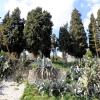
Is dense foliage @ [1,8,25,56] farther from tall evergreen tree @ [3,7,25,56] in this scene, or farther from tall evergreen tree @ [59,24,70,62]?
tall evergreen tree @ [59,24,70,62]

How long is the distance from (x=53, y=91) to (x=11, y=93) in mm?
2654

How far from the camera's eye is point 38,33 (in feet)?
115

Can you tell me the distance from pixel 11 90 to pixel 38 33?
31.3ft

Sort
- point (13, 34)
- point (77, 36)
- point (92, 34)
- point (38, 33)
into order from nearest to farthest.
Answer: point (38, 33) < point (13, 34) < point (77, 36) < point (92, 34)

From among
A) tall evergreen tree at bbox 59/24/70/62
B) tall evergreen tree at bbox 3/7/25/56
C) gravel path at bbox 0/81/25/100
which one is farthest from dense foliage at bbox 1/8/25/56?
gravel path at bbox 0/81/25/100

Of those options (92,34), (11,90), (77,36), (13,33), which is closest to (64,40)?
(77,36)

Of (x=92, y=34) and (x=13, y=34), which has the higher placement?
(x=92, y=34)

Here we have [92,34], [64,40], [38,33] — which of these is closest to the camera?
[38,33]

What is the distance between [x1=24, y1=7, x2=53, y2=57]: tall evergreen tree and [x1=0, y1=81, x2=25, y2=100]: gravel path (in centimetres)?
741

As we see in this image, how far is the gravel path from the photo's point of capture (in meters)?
25.3

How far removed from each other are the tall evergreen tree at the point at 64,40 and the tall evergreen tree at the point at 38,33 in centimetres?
282

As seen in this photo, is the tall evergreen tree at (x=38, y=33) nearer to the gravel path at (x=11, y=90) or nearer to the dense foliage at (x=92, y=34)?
the dense foliage at (x=92, y=34)

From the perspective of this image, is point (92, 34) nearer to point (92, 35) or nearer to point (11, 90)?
point (92, 35)

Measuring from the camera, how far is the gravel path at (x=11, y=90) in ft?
83.0
